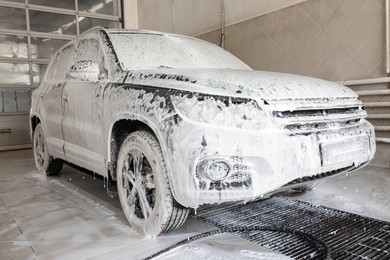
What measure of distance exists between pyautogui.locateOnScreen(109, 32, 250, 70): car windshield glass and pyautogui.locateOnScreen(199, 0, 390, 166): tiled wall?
73.4 inches

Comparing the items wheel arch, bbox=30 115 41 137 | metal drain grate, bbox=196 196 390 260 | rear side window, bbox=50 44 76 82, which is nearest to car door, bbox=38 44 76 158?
rear side window, bbox=50 44 76 82

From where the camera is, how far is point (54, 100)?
365 centimetres

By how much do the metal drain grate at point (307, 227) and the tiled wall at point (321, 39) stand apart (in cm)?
232

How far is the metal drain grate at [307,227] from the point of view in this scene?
1999mm

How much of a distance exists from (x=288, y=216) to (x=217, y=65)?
1.39 metres

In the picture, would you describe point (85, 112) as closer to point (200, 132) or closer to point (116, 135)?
point (116, 135)

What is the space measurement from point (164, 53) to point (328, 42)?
2.69m

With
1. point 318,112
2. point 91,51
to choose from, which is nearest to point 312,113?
point 318,112

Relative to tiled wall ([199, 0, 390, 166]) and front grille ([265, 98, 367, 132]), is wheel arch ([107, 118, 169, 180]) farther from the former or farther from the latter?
tiled wall ([199, 0, 390, 166])

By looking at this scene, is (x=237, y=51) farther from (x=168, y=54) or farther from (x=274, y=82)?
(x=274, y=82)

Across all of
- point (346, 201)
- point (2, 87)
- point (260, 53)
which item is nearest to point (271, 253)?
point (346, 201)

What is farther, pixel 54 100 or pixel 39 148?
pixel 39 148

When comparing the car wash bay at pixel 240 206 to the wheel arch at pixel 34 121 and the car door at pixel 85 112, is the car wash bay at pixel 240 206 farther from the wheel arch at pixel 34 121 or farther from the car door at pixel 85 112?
the wheel arch at pixel 34 121

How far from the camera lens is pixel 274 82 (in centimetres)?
208
